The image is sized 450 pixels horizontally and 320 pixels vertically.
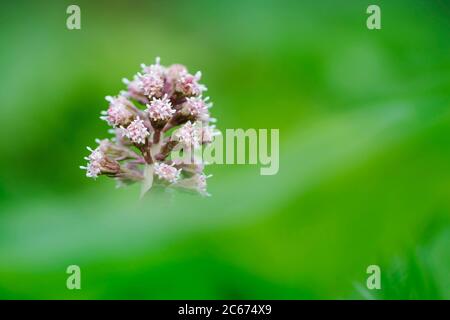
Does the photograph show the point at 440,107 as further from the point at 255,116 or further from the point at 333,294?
the point at 255,116

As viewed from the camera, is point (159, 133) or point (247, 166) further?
point (247, 166)
